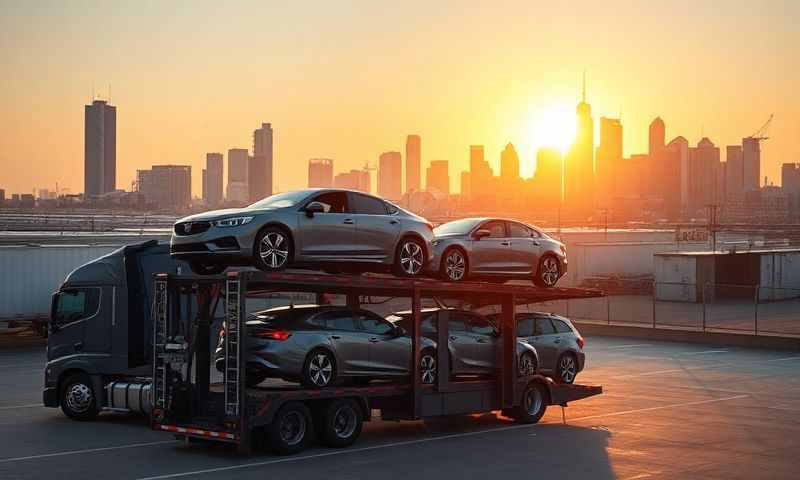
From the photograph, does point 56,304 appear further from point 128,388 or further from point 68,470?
point 68,470

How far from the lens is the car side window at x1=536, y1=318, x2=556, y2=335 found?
79.7ft

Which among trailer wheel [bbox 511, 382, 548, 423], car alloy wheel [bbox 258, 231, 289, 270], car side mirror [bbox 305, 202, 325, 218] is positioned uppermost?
car side mirror [bbox 305, 202, 325, 218]

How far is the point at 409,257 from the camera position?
19031 mm

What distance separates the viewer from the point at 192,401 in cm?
1678

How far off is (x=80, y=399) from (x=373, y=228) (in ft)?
21.1

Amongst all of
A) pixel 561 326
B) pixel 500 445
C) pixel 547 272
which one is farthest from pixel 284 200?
pixel 561 326

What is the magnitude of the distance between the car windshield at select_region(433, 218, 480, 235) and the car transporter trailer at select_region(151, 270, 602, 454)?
1813mm

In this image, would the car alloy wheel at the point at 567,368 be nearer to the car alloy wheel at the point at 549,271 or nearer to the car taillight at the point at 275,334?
the car alloy wheel at the point at 549,271

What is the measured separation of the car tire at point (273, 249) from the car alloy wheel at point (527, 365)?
5838mm

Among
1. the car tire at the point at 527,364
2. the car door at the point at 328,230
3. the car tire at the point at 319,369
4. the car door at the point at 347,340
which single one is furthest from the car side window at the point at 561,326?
the car tire at the point at 319,369

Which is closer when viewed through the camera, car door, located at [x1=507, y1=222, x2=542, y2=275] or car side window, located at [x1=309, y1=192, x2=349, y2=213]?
car side window, located at [x1=309, y1=192, x2=349, y2=213]

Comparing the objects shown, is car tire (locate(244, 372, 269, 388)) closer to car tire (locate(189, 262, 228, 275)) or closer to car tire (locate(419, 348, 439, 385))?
car tire (locate(189, 262, 228, 275))

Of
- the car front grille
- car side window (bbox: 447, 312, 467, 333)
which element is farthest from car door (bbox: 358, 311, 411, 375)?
the car front grille

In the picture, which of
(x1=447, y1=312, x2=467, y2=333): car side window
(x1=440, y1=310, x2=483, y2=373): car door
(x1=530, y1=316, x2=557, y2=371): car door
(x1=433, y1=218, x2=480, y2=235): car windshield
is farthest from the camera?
(x1=530, y1=316, x2=557, y2=371): car door
